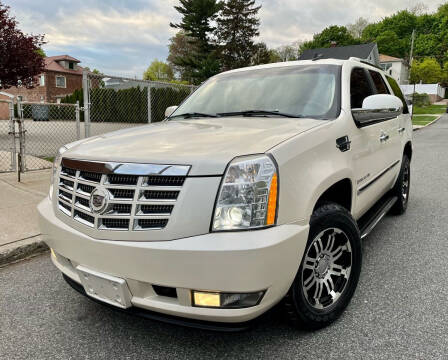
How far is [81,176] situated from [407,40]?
299 feet

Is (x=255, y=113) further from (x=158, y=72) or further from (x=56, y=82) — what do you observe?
(x=158, y=72)

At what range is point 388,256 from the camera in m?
3.59

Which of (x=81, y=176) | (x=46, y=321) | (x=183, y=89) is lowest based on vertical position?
(x=46, y=321)

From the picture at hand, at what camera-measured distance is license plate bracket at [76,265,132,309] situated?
6.49 feet

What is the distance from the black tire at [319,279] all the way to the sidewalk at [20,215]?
109 inches

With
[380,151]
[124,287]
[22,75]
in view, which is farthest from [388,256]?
[22,75]

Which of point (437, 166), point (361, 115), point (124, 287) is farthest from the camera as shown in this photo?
point (437, 166)

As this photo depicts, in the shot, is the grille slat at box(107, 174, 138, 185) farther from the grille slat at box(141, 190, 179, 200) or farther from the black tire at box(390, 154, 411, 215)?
the black tire at box(390, 154, 411, 215)

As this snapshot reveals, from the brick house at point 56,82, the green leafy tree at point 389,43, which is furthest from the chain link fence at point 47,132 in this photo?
the green leafy tree at point 389,43

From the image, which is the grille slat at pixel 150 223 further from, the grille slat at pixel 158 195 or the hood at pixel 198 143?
the hood at pixel 198 143

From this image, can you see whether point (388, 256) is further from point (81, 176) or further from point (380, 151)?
point (81, 176)

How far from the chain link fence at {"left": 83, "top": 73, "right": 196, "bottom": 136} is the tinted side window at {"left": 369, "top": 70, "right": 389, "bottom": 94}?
4.64 metres

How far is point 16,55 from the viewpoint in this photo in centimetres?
1439

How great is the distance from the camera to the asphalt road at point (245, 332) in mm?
2219
